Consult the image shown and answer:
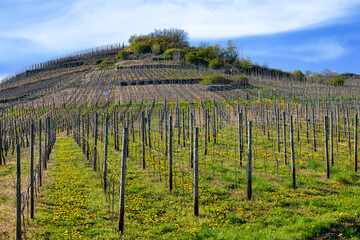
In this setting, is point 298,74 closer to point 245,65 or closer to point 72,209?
point 245,65

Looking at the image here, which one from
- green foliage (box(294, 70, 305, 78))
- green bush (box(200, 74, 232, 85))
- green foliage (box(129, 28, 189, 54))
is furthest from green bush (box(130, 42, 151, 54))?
green foliage (box(294, 70, 305, 78))

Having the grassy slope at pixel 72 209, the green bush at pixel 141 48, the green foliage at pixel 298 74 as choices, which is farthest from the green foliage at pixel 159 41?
the grassy slope at pixel 72 209

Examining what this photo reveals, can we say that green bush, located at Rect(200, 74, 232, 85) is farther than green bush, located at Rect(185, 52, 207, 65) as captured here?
No

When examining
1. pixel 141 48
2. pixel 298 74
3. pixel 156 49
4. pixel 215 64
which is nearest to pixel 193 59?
pixel 215 64

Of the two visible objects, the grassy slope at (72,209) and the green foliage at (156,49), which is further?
the green foliage at (156,49)

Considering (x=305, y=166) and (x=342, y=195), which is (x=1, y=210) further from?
(x=305, y=166)

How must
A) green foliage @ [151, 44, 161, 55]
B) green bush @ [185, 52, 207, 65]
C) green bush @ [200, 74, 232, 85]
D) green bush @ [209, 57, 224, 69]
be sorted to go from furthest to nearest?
green foliage @ [151, 44, 161, 55] < green bush @ [185, 52, 207, 65] < green bush @ [209, 57, 224, 69] < green bush @ [200, 74, 232, 85]

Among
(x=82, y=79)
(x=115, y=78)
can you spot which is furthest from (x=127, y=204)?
(x=82, y=79)

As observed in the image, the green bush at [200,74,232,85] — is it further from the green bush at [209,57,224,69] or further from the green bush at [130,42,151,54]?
the green bush at [130,42,151,54]

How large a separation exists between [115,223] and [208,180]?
599 cm

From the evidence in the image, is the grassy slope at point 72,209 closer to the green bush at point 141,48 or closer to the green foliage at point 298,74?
the green foliage at point 298,74

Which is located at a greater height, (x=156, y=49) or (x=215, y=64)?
(x=156, y=49)

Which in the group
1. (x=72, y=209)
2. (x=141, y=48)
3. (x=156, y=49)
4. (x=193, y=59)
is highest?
(x=141, y=48)

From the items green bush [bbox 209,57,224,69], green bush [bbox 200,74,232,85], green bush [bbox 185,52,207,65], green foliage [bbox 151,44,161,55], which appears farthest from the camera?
green foliage [bbox 151,44,161,55]
